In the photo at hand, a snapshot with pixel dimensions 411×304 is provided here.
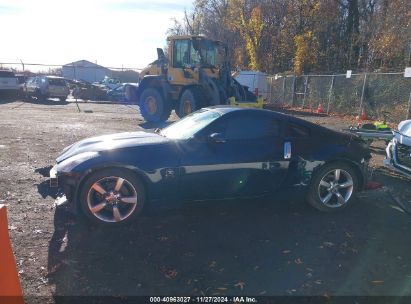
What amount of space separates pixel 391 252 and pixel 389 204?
5.60ft

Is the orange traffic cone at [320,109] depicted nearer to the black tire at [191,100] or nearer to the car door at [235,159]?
the black tire at [191,100]

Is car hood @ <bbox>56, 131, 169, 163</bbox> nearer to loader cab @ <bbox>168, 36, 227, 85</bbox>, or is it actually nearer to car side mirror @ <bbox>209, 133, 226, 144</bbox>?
car side mirror @ <bbox>209, 133, 226, 144</bbox>

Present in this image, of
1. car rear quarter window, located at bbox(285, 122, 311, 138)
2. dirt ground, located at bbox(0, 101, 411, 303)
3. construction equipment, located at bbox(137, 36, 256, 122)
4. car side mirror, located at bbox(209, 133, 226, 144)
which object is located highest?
construction equipment, located at bbox(137, 36, 256, 122)

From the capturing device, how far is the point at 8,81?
22.8 metres

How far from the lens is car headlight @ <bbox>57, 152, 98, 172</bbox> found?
163 inches

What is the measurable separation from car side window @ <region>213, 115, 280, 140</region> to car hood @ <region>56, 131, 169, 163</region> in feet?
2.59

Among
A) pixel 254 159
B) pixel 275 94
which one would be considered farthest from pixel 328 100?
pixel 254 159

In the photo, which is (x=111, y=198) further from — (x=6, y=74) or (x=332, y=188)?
(x=6, y=74)

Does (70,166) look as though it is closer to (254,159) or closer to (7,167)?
(254,159)

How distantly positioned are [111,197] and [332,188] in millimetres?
2958

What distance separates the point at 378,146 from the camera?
1033 centimetres

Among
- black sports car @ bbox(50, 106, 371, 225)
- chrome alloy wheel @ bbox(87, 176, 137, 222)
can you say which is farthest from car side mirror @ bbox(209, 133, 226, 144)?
chrome alloy wheel @ bbox(87, 176, 137, 222)

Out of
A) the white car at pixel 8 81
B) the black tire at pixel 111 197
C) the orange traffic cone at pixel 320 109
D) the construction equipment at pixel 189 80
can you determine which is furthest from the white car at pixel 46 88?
the black tire at pixel 111 197

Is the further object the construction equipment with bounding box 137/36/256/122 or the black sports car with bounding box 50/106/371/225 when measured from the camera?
the construction equipment with bounding box 137/36/256/122
